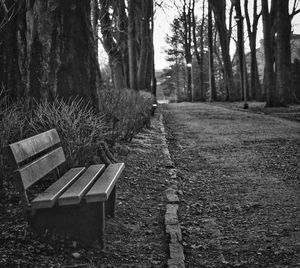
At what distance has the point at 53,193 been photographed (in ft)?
10.9

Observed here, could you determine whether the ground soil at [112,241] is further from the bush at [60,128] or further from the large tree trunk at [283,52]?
the large tree trunk at [283,52]

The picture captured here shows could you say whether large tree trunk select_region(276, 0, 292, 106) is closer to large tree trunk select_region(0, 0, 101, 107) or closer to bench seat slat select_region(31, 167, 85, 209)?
large tree trunk select_region(0, 0, 101, 107)

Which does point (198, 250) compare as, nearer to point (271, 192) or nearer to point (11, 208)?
point (11, 208)

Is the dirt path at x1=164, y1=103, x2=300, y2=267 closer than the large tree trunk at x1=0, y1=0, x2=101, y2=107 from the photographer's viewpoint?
Yes

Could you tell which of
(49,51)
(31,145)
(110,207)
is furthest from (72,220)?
(49,51)

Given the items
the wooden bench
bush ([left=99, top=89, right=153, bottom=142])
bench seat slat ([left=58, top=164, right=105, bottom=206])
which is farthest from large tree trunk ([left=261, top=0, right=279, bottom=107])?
the wooden bench

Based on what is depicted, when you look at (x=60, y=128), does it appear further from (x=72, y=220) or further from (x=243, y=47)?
(x=243, y=47)

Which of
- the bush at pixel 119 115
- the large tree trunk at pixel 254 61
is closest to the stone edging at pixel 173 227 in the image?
the bush at pixel 119 115

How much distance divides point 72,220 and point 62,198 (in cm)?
42

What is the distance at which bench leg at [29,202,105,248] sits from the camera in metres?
3.55

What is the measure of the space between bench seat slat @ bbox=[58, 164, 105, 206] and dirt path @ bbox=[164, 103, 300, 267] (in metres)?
0.99

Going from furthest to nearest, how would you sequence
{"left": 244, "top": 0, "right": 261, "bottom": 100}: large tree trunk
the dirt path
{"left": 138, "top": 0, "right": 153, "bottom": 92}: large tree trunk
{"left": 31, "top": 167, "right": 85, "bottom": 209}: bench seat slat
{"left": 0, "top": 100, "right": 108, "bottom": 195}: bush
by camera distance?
{"left": 244, "top": 0, "right": 261, "bottom": 100}: large tree trunk → {"left": 138, "top": 0, "right": 153, "bottom": 92}: large tree trunk → {"left": 0, "top": 100, "right": 108, "bottom": 195}: bush → the dirt path → {"left": 31, "top": 167, "right": 85, "bottom": 209}: bench seat slat

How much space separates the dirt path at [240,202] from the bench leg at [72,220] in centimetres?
78

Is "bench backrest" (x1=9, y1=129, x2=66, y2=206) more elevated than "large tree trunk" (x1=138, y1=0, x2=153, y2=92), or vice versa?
"large tree trunk" (x1=138, y1=0, x2=153, y2=92)
